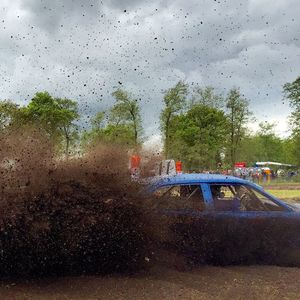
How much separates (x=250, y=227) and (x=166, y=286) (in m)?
1.73

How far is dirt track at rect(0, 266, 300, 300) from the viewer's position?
17.3 feet

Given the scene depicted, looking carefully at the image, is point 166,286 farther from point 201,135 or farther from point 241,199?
point 201,135

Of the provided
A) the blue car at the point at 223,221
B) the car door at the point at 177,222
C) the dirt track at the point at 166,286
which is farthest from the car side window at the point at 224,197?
the dirt track at the point at 166,286

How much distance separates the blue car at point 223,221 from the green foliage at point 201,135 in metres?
33.7

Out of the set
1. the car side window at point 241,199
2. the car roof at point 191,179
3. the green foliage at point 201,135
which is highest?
the green foliage at point 201,135

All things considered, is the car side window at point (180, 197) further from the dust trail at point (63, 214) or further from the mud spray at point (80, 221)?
the dust trail at point (63, 214)

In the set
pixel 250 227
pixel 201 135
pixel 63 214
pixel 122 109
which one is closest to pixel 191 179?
pixel 250 227

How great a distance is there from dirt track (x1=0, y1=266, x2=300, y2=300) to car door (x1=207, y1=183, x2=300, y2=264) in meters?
0.41

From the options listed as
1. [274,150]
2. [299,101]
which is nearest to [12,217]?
[299,101]

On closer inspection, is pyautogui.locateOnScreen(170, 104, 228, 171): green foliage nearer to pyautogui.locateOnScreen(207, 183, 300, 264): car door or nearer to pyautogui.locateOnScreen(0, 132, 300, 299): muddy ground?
pyautogui.locateOnScreen(207, 183, 300, 264): car door

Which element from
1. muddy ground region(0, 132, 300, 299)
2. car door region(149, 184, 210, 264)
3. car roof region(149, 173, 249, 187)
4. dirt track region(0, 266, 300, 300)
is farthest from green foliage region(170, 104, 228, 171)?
muddy ground region(0, 132, 300, 299)

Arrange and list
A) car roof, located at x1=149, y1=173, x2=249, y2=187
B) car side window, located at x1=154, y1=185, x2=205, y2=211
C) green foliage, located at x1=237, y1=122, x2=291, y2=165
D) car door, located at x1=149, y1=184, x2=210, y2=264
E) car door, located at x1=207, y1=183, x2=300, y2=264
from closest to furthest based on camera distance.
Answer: car door, located at x1=149, y1=184, x2=210, y2=264 → car side window, located at x1=154, y1=185, x2=205, y2=211 → car door, located at x1=207, y1=183, x2=300, y2=264 → car roof, located at x1=149, y1=173, x2=249, y2=187 → green foliage, located at x1=237, y1=122, x2=291, y2=165

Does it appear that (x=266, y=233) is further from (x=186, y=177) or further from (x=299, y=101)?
(x=299, y=101)

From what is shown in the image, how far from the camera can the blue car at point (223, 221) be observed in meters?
6.27
